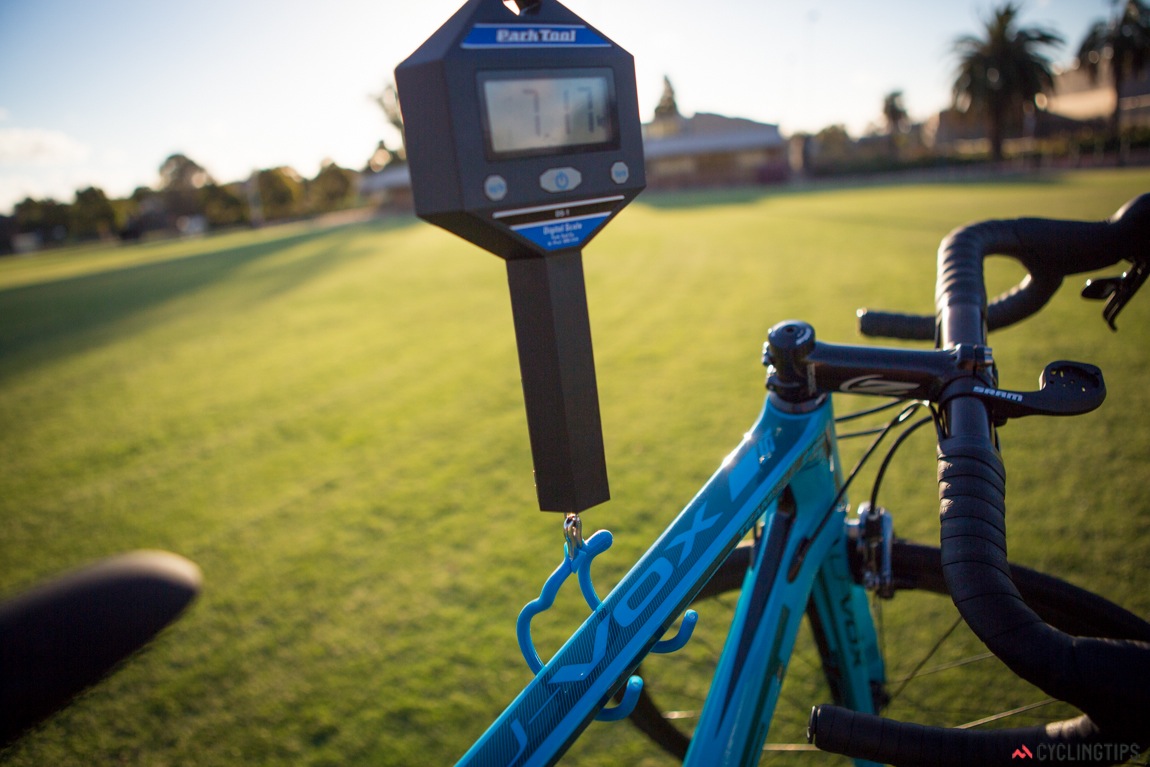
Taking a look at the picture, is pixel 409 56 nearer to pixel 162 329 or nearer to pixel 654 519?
pixel 654 519

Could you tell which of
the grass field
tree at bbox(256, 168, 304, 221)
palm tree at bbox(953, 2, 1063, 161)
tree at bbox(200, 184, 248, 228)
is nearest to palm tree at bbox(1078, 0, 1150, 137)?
palm tree at bbox(953, 2, 1063, 161)

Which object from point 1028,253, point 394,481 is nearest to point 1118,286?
point 1028,253

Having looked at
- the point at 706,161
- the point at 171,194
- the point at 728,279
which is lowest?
the point at 728,279

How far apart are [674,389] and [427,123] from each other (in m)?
3.72

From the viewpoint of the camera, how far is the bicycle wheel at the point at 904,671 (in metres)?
1.22

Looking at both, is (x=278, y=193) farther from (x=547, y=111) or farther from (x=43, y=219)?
(x=547, y=111)

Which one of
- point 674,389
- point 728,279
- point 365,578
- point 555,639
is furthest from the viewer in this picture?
point 728,279

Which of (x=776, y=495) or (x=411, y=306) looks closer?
(x=776, y=495)

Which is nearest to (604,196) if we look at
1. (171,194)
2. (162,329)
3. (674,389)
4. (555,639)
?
(555,639)

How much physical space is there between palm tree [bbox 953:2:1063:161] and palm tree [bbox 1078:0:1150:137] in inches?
63.8

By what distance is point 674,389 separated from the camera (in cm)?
427

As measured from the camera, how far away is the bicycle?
53 cm

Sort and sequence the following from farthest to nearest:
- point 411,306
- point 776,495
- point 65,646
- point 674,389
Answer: point 411,306 < point 674,389 < point 776,495 < point 65,646

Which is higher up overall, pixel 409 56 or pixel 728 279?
pixel 409 56
